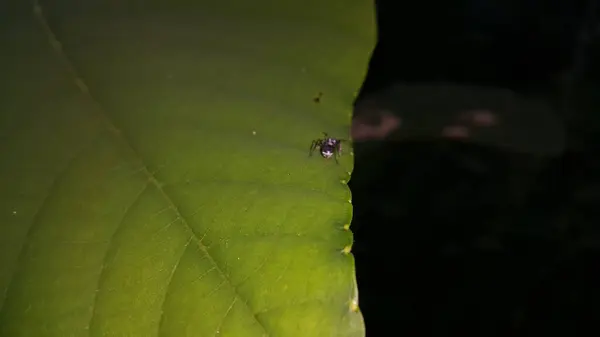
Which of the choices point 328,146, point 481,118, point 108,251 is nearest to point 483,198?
point 481,118

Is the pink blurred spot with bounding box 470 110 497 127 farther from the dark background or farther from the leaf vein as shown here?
the leaf vein

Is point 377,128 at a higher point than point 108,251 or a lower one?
lower

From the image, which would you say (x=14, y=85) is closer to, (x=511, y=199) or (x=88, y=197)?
(x=88, y=197)

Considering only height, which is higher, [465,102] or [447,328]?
[465,102]

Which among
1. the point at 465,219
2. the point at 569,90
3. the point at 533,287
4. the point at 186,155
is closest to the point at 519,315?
the point at 533,287

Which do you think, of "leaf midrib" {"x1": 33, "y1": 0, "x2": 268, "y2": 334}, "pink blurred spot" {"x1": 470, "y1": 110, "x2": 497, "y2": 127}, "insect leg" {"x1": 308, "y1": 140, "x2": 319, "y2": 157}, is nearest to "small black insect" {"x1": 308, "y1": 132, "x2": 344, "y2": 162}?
"insect leg" {"x1": 308, "y1": 140, "x2": 319, "y2": 157}

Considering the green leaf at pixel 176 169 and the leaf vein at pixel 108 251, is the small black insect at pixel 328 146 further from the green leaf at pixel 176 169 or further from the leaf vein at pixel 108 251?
the leaf vein at pixel 108 251

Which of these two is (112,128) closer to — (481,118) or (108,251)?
(108,251)
